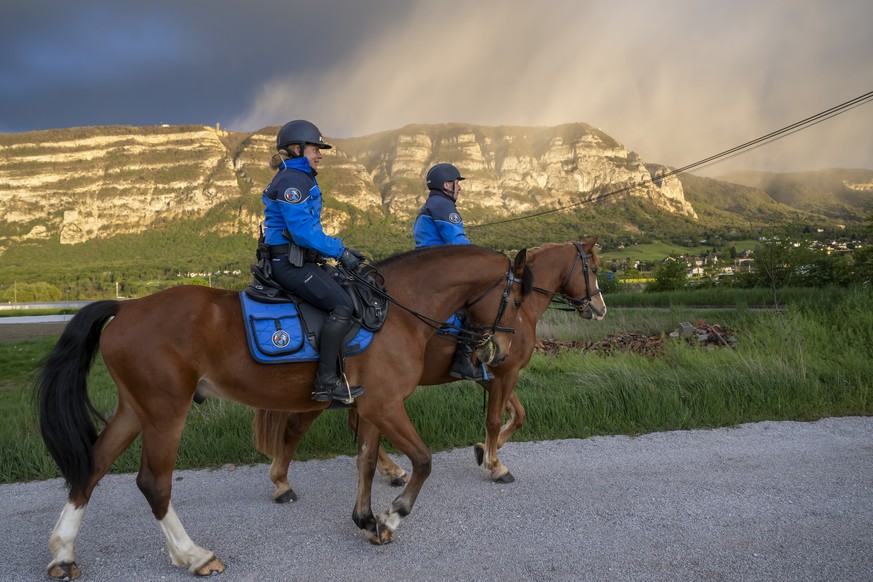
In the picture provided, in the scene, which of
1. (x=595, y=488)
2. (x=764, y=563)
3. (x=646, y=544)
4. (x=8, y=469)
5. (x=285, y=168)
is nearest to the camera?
(x=764, y=563)

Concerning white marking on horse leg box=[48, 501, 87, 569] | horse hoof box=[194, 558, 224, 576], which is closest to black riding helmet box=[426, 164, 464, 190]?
horse hoof box=[194, 558, 224, 576]

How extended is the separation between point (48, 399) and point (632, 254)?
7037 cm

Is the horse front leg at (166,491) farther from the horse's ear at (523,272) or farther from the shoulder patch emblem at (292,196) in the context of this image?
the horse's ear at (523,272)

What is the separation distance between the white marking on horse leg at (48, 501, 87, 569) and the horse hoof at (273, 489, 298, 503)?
1.59 m

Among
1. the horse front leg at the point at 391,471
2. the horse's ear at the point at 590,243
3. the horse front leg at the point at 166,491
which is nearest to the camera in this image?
the horse front leg at the point at 166,491

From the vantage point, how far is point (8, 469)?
5.70 meters

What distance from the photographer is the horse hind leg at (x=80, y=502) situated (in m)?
3.76

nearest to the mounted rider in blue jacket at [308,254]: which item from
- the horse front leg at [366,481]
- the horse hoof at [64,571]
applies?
the horse front leg at [366,481]

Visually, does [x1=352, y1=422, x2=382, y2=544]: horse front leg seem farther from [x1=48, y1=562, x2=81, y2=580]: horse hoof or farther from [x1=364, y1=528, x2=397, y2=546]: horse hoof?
[x1=48, y1=562, x2=81, y2=580]: horse hoof

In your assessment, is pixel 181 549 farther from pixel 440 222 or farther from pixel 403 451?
pixel 440 222

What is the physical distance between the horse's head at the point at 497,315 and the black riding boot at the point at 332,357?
1.25 metres

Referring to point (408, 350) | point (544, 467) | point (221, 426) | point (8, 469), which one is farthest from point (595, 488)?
point (8, 469)

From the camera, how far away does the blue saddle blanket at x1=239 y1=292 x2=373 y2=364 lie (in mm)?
4125

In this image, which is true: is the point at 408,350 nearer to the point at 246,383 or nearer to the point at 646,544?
the point at 246,383
